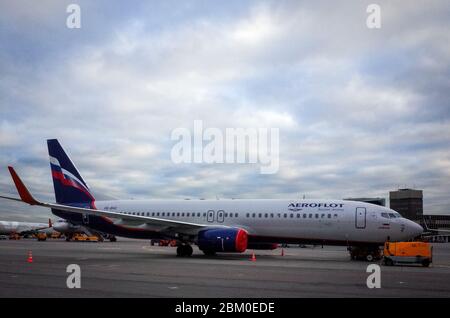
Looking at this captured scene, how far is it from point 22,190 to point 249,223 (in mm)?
12705

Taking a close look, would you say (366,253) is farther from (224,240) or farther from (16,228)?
(16,228)

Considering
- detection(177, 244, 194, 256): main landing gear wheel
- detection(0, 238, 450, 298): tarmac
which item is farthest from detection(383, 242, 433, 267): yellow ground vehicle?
detection(177, 244, 194, 256): main landing gear wheel

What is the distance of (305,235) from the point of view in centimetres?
2566

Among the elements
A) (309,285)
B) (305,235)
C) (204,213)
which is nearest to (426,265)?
(305,235)

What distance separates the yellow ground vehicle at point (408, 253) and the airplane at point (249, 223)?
1888 mm

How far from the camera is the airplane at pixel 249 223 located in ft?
80.3

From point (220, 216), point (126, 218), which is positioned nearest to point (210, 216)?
point (220, 216)

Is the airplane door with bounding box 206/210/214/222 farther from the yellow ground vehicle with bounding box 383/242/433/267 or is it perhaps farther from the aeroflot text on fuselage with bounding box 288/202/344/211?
the yellow ground vehicle with bounding box 383/242/433/267

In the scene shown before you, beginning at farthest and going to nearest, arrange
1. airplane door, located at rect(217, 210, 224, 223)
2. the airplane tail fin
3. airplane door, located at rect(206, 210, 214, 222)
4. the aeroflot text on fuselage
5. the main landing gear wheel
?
the airplane tail fin
airplane door, located at rect(206, 210, 214, 222)
airplane door, located at rect(217, 210, 224, 223)
the main landing gear wheel
the aeroflot text on fuselage

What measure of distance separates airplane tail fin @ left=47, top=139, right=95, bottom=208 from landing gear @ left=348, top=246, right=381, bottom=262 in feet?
61.6

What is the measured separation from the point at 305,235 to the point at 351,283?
11452mm

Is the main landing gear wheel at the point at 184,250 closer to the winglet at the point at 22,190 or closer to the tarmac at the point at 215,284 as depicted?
the winglet at the point at 22,190

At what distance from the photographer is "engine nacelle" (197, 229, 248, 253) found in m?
25.0
